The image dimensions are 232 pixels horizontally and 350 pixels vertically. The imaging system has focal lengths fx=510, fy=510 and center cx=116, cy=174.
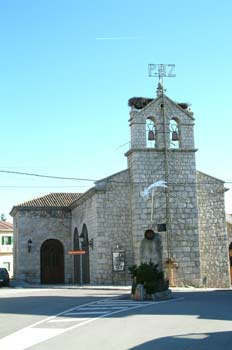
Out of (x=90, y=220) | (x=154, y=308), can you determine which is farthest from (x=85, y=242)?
(x=154, y=308)

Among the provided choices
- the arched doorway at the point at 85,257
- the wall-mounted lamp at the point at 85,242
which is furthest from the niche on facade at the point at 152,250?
the arched doorway at the point at 85,257

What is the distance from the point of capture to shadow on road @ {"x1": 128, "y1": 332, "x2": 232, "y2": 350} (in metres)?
8.55

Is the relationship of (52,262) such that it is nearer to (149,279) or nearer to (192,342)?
(149,279)

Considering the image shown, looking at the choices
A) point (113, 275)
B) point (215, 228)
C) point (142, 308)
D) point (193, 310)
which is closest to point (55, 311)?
point (142, 308)

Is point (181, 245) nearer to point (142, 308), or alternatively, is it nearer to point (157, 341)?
point (142, 308)

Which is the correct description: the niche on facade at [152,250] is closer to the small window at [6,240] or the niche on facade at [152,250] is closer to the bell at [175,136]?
the bell at [175,136]

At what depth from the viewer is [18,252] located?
1398 inches

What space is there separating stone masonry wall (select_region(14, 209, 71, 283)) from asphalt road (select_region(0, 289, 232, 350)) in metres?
18.5

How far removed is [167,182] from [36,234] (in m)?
11.4

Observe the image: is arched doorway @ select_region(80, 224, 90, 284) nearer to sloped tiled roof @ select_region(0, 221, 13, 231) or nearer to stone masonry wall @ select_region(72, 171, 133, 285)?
stone masonry wall @ select_region(72, 171, 133, 285)

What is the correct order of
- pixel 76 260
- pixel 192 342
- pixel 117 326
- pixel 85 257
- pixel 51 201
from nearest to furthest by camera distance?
pixel 192 342 < pixel 117 326 < pixel 85 257 < pixel 76 260 < pixel 51 201

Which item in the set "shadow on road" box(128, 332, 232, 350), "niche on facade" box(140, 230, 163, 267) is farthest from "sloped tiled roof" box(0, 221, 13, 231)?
"shadow on road" box(128, 332, 232, 350)

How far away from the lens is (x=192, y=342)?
29.7ft

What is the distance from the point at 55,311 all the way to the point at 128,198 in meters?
15.2
